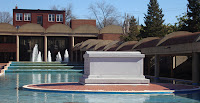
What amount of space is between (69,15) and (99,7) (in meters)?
8.92

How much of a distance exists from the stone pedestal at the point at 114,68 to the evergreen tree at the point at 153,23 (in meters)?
29.8

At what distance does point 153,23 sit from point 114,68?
3122cm

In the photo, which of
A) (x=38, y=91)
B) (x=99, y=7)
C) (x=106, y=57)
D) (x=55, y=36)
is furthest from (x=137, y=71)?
(x=99, y=7)

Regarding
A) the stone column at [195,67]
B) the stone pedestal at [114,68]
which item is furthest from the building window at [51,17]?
the stone pedestal at [114,68]

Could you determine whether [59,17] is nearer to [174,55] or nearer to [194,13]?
[194,13]

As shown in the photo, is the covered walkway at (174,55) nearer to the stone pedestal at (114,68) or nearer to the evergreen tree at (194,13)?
the stone pedestal at (114,68)

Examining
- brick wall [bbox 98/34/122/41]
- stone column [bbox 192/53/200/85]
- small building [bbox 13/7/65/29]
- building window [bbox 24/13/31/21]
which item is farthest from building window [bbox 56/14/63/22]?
A: stone column [bbox 192/53/200/85]

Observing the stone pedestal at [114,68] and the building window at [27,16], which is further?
the building window at [27,16]

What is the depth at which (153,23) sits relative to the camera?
4934 centimetres

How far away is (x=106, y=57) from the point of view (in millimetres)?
19312

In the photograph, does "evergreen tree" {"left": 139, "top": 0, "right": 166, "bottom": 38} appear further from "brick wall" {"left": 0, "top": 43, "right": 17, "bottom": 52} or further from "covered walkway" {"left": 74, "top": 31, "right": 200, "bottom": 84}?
"brick wall" {"left": 0, "top": 43, "right": 17, "bottom": 52}

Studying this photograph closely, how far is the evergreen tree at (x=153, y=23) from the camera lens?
4888 cm

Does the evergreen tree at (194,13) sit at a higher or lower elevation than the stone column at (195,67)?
higher

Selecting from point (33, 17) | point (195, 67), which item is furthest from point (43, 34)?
point (195, 67)
